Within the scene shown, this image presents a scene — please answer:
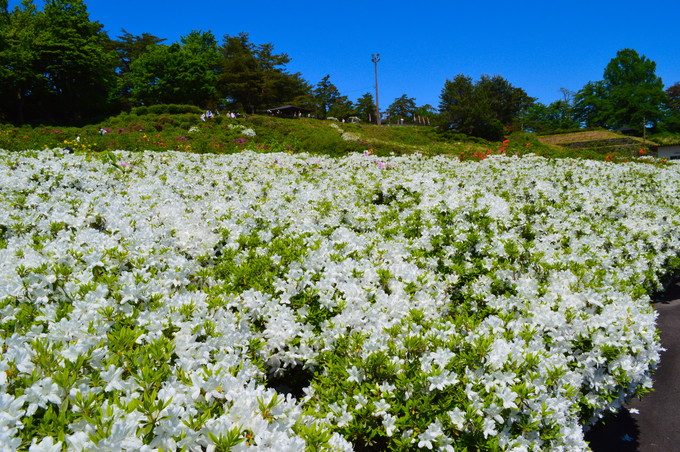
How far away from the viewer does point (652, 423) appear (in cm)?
473

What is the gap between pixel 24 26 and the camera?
4538 cm

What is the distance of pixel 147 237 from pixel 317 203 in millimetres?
2882

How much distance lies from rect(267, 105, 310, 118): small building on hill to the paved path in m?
57.8

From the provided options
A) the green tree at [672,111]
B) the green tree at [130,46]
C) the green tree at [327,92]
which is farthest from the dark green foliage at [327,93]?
the green tree at [672,111]

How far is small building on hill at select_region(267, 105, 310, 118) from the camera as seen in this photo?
59750 mm

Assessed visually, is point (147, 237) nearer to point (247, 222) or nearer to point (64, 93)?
point (247, 222)

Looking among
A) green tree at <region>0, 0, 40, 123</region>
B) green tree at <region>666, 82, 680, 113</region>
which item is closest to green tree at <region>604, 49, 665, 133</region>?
green tree at <region>666, 82, 680, 113</region>

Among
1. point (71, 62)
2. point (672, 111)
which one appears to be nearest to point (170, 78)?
point (71, 62)

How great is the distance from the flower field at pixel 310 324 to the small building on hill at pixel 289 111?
5555cm

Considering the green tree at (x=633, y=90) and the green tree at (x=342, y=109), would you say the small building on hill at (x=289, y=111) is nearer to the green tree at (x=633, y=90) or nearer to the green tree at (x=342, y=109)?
the green tree at (x=342, y=109)

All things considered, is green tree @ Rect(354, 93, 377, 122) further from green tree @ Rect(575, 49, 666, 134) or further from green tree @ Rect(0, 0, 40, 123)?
green tree @ Rect(0, 0, 40, 123)

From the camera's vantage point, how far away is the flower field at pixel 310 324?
2.06m

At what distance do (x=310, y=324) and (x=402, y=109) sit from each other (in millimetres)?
105464

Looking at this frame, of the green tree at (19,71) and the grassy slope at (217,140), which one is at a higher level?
the green tree at (19,71)
